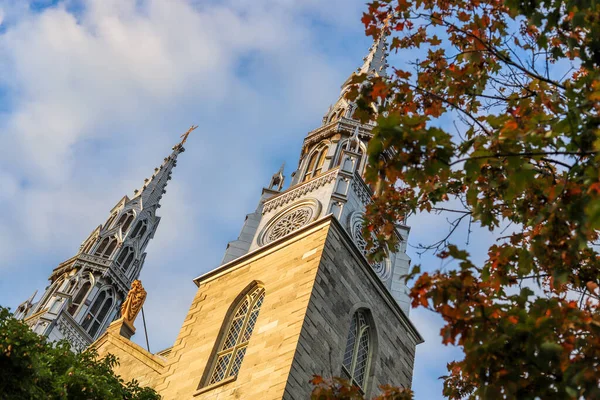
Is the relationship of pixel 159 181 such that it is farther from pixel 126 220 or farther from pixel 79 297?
Answer: pixel 79 297

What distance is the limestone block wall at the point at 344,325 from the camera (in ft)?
56.2

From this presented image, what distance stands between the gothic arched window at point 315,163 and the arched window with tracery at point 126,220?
767 inches

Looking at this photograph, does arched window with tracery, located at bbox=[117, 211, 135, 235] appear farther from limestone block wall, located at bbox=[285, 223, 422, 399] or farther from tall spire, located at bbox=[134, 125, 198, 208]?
limestone block wall, located at bbox=[285, 223, 422, 399]

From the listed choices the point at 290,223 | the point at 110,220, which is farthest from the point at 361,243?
the point at 110,220

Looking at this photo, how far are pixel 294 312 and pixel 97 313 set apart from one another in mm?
22927

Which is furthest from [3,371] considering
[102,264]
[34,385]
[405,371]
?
[102,264]

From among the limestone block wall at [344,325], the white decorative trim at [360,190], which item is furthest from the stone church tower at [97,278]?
the limestone block wall at [344,325]

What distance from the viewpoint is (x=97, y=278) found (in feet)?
129

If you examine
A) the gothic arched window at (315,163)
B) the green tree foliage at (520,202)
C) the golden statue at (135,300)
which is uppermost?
the gothic arched window at (315,163)

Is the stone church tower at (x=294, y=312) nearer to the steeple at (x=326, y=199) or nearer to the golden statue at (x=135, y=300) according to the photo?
the steeple at (x=326, y=199)

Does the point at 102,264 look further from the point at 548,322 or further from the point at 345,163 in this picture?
the point at 548,322

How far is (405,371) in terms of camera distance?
2052 cm

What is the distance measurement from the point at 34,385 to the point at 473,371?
28.7ft

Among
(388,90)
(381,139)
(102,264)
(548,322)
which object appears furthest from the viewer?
(102,264)
